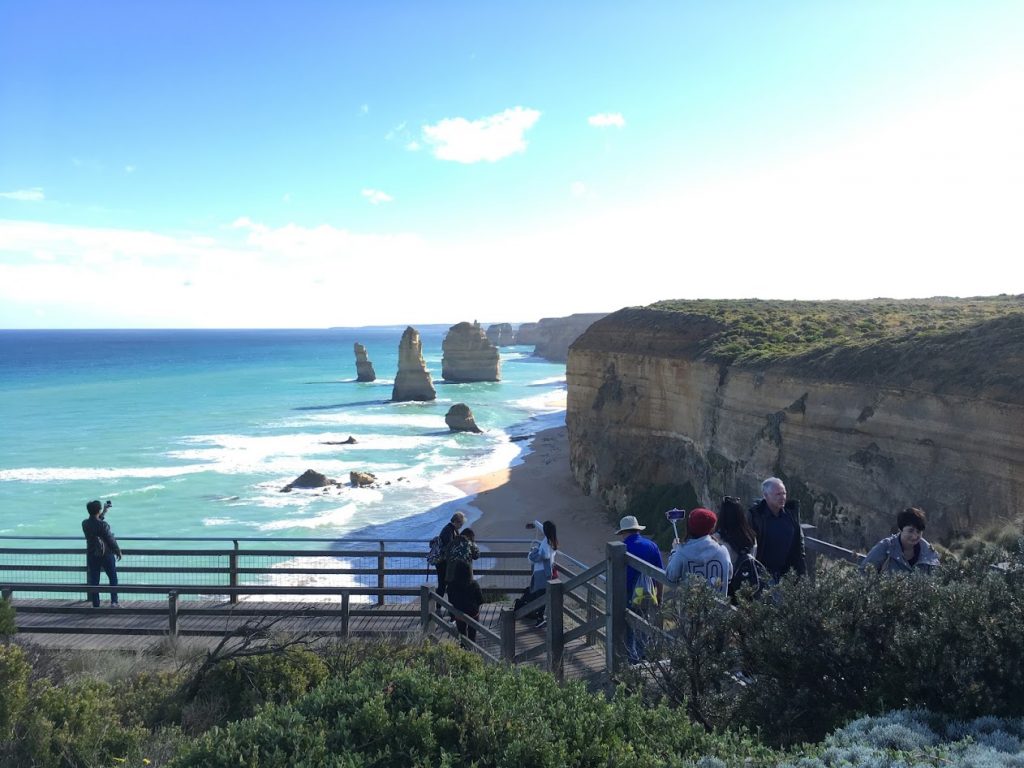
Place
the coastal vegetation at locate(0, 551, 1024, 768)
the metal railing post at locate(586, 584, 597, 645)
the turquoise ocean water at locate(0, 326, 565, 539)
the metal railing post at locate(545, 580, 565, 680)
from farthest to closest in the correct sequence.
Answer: the turquoise ocean water at locate(0, 326, 565, 539), the metal railing post at locate(586, 584, 597, 645), the metal railing post at locate(545, 580, 565, 680), the coastal vegetation at locate(0, 551, 1024, 768)

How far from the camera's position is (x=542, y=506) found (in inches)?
1151

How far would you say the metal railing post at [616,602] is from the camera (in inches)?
205

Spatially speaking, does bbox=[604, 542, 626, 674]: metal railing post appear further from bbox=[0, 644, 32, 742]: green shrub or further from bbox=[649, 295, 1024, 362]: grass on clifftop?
bbox=[649, 295, 1024, 362]: grass on clifftop

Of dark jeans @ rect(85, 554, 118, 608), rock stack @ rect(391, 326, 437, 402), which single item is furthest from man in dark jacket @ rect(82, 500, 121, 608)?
rock stack @ rect(391, 326, 437, 402)

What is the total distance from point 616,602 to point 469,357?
90.6 m

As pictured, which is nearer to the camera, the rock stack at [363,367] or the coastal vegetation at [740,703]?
the coastal vegetation at [740,703]

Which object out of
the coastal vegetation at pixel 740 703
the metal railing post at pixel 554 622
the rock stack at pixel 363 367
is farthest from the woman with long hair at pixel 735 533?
the rock stack at pixel 363 367

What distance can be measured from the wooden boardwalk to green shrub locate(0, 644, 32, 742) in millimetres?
2471

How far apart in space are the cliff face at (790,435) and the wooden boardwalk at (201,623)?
10556 mm

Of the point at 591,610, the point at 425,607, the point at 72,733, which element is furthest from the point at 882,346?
the point at 72,733

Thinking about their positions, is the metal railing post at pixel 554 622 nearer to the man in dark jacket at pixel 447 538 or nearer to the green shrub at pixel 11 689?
the man in dark jacket at pixel 447 538

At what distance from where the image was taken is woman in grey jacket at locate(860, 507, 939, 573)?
17.4ft

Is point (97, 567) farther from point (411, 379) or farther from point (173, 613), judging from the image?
point (411, 379)

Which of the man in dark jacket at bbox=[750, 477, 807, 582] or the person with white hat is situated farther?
the man in dark jacket at bbox=[750, 477, 807, 582]
